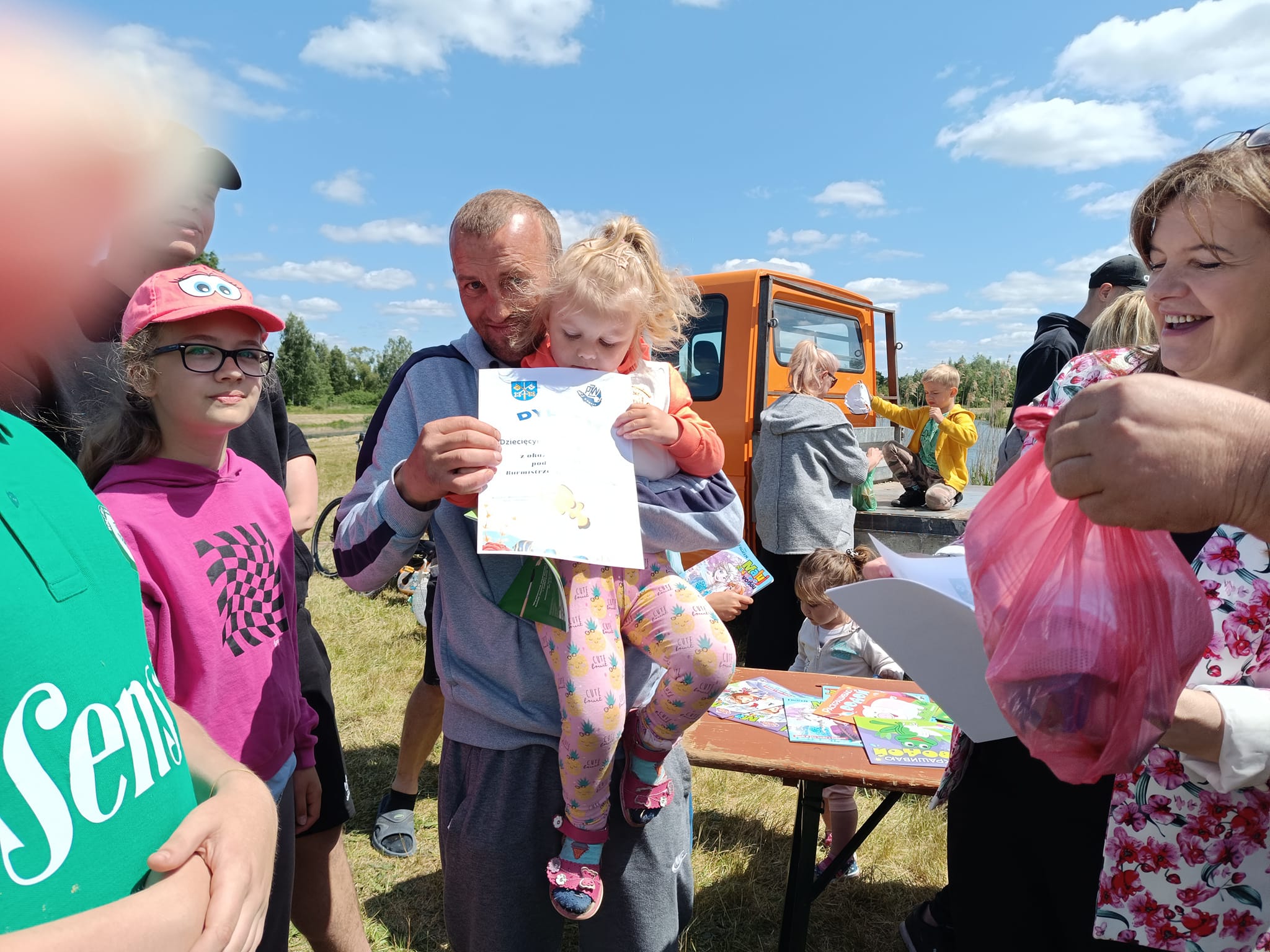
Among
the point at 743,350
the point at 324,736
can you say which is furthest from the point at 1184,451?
the point at 743,350

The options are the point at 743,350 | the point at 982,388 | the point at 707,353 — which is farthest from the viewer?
the point at 982,388

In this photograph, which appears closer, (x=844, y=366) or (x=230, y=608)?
(x=230, y=608)

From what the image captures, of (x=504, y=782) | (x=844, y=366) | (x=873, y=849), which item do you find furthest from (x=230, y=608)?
(x=844, y=366)

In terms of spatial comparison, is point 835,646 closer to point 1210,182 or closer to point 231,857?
point 1210,182

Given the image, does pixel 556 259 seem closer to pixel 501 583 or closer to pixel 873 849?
pixel 501 583

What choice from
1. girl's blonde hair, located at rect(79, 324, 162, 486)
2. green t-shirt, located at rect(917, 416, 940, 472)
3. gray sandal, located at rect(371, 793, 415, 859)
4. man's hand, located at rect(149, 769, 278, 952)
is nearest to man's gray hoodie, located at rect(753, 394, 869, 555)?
green t-shirt, located at rect(917, 416, 940, 472)

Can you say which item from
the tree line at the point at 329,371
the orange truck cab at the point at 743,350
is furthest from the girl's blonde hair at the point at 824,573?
the tree line at the point at 329,371

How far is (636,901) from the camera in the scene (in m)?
1.53

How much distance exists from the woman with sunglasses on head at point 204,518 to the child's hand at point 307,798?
5.0 inches

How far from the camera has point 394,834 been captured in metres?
3.23

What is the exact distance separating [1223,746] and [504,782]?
122 cm

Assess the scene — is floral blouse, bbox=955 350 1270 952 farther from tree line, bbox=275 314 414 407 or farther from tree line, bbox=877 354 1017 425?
tree line, bbox=275 314 414 407

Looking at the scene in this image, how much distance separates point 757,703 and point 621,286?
1.67m

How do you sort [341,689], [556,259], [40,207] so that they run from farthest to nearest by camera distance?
[341,689]
[556,259]
[40,207]
